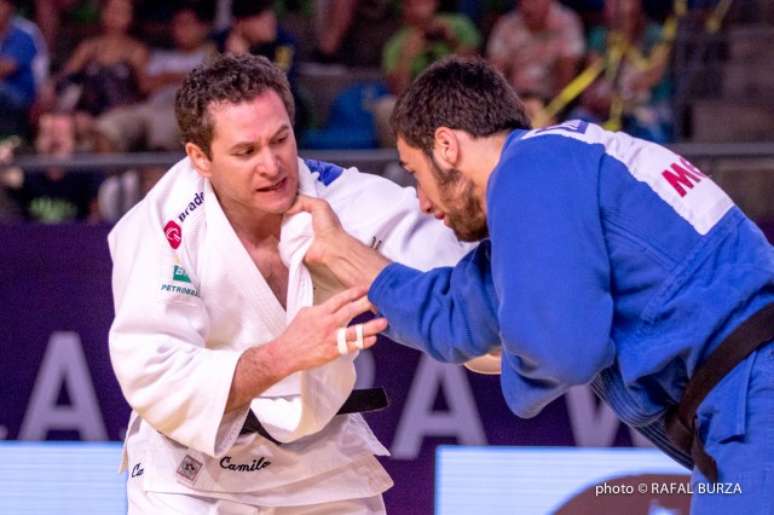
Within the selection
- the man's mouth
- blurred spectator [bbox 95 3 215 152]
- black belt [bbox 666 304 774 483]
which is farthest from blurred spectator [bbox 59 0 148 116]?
black belt [bbox 666 304 774 483]

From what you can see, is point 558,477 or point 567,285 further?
point 558,477

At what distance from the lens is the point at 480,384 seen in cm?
539

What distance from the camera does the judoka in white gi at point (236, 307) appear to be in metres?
3.73

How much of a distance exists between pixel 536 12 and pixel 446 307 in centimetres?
555

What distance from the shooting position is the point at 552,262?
9.27 ft

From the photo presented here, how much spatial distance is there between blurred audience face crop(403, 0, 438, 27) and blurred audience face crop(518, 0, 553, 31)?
0.61m

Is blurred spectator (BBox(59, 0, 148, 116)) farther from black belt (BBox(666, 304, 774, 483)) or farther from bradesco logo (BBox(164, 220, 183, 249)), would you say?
black belt (BBox(666, 304, 774, 483))

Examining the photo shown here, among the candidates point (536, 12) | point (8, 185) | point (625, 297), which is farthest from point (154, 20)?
point (625, 297)

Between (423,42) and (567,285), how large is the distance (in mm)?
5892

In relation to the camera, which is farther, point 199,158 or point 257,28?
point 257,28

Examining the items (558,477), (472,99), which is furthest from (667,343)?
(558,477)

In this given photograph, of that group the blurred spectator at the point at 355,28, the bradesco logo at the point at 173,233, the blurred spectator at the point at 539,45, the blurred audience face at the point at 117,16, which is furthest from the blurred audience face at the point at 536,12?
the bradesco logo at the point at 173,233

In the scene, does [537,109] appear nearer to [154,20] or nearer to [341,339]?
[154,20]

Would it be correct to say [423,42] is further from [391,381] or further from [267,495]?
[267,495]
